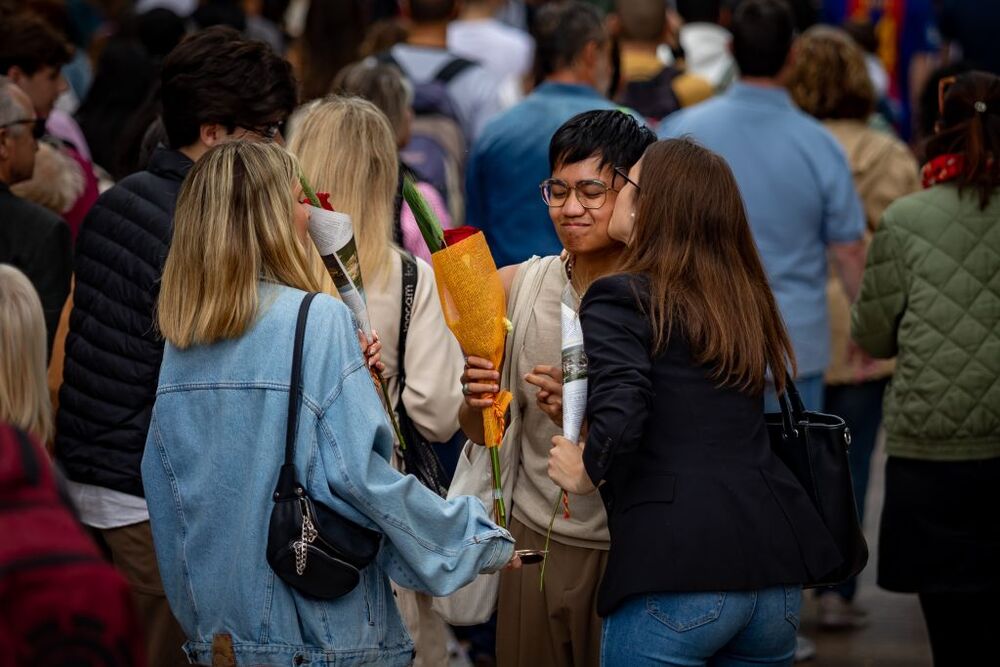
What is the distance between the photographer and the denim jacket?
3197 millimetres

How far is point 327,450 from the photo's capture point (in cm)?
319

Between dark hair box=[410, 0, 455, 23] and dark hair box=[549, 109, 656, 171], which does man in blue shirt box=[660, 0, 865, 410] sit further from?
dark hair box=[410, 0, 455, 23]

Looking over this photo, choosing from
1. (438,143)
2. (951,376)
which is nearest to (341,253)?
(951,376)

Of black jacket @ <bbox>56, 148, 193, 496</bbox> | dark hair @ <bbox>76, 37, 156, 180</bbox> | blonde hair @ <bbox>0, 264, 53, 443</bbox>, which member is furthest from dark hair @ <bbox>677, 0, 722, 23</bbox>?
blonde hair @ <bbox>0, 264, 53, 443</bbox>

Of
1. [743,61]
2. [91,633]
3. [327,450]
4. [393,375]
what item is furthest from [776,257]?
[91,633]

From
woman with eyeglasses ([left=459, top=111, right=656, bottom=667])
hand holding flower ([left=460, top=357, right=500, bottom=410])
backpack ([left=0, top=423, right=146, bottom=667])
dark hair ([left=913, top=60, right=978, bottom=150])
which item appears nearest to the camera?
backpack ([left=0, top=423, right=146, bottom=667])

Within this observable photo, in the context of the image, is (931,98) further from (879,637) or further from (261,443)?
(261,443)

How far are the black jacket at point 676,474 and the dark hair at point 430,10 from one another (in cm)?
471

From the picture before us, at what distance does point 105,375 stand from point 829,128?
4.02 metres

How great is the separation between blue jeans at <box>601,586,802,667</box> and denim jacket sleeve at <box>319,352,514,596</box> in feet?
1.06

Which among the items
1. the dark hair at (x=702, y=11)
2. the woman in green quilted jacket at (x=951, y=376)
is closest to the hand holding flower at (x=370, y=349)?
the woman in green quilted jacket at (x=951, y=376)

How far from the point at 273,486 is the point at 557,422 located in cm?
87

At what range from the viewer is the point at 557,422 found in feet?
12.5

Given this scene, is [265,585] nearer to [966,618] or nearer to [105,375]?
[105,375]
